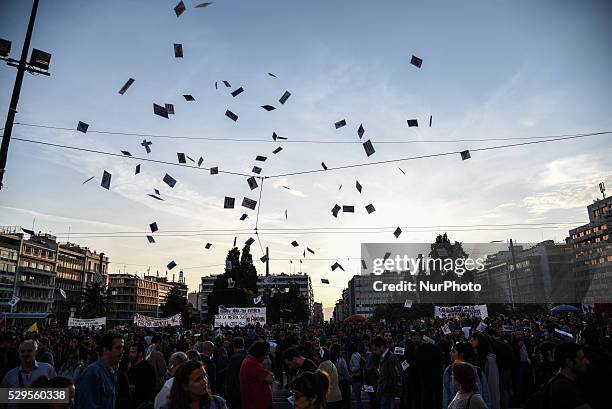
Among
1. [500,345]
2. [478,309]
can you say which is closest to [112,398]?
[500,345]

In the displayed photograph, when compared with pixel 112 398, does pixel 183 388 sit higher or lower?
higher

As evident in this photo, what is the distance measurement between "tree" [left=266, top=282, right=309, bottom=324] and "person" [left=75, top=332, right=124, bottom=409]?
84.4 m

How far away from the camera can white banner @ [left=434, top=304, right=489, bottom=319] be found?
28.6m

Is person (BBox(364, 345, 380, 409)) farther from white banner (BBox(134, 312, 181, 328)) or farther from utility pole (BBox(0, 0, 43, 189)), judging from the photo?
white banner (BBox(134, 312, 181, 328))

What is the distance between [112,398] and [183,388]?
195cm

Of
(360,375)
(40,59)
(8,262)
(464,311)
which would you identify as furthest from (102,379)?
(8,262)

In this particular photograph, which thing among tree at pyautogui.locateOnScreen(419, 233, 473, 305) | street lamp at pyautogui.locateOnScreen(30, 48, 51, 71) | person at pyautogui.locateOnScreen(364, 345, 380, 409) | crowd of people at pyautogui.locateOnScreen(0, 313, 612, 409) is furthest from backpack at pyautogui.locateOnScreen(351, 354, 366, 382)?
tree at pyautogui.locateOnScreen(419, 233, 473, 305)

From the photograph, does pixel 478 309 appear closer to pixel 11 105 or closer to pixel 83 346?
pixel 83 346

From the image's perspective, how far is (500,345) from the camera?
1043cm

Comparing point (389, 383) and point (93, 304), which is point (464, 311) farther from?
point (93, 304)

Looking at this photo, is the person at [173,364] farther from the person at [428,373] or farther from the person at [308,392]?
the person at [428,373]

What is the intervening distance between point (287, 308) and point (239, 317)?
62295 millimetres

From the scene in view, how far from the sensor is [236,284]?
65.5 m

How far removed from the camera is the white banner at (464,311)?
94.0ft
